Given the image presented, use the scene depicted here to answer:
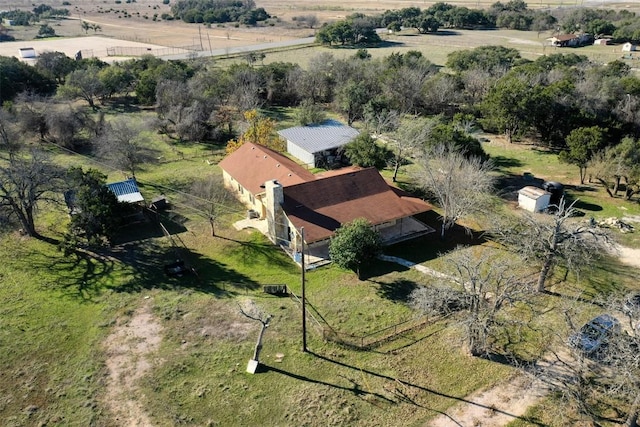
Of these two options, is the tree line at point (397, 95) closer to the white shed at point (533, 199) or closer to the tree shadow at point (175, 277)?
the white shed at point (533, 199)

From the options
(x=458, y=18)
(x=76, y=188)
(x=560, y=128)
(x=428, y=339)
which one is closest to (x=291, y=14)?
(x=458, y=18)

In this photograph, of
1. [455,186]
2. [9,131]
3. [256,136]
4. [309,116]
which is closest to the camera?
[455,186]

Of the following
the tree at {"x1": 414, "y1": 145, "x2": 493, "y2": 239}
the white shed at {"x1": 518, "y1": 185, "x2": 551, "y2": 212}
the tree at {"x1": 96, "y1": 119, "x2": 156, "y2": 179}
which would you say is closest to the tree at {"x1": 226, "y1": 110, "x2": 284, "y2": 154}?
the tree at {"x1": 96, "y1": 119, "x2": 156, "y2": 179}

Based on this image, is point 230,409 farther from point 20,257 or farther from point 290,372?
point 20,257

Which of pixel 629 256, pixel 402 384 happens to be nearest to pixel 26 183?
pixel 402 384

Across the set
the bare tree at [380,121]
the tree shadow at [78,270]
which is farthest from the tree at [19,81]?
the bare tree at [380,121]

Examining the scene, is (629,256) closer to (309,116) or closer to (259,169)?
(259,169)

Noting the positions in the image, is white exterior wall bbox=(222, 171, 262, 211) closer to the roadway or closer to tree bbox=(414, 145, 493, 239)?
tree bbox=(414, 145, 493, 239)
